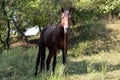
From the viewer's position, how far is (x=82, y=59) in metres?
13.1

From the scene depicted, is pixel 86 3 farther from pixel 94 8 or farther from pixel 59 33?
pixel 59 33

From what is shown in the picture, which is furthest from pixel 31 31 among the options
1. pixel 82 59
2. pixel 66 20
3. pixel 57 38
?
pixel 66 20

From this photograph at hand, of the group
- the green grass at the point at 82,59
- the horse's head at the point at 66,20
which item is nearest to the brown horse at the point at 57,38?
the horse's head at the point at 66,20

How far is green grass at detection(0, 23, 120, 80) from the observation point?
8.86 metres

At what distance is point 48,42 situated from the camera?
32.0 feet

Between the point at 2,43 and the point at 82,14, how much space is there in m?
6.41

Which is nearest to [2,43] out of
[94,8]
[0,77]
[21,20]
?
[21,20]

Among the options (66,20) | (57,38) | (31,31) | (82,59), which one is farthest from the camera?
(31,31)

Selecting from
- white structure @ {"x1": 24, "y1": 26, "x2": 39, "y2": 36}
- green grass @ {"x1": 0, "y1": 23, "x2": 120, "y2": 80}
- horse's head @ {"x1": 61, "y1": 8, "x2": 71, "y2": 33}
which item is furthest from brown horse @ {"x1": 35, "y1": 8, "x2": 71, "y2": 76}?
white structure @ {"x1": 24, "y1": 26, "x2": 39, "y2": 36}

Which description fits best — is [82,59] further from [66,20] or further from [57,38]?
[66,20]

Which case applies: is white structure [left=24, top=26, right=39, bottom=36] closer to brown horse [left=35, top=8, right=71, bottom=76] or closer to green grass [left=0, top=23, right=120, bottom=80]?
green grass [left=0, top=23, right=120, bottom=80]

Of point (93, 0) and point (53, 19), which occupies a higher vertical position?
point (93, 0)

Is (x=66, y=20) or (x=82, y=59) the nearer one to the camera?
(x=66, y=20)

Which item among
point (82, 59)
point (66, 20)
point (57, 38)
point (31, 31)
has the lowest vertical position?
point (31, 31)
